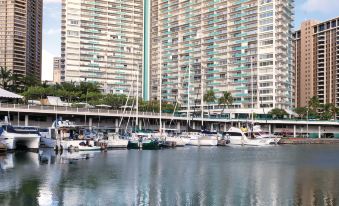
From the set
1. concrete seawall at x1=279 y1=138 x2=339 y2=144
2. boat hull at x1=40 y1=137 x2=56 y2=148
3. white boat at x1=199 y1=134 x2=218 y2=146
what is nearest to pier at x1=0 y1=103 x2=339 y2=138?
boat hull at x1=40 y1=137 x2=56 y2=148

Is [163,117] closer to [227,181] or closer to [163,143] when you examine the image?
[163,143]

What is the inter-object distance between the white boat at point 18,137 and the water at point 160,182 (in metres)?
14.0

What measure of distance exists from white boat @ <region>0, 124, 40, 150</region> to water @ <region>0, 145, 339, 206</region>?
14.0 m

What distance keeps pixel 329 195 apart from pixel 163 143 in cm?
7647

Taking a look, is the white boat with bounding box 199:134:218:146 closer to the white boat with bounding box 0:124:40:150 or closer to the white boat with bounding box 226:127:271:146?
the white boat with bounding box 226:127:271:146

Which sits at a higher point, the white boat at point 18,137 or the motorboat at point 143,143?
the white boat at point 18,137

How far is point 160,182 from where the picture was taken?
56.5 metres

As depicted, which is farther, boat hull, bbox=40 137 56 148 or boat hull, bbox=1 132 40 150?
boat hull, bbox=40 137 56 148

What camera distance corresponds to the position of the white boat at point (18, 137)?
9462cm

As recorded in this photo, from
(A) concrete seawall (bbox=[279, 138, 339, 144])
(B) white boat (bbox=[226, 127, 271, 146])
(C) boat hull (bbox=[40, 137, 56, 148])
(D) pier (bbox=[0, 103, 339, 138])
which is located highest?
(D) pier (bbox=[0, 103, 339, 138])

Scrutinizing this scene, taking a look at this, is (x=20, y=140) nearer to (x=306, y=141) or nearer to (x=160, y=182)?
(x=160, y=182)

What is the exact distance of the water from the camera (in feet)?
147

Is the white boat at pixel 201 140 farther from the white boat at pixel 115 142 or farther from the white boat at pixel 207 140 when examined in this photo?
the white boat at pixel 115 142

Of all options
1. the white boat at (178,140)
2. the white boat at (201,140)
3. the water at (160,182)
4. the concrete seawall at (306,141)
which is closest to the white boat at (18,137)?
the water at (160,182)
